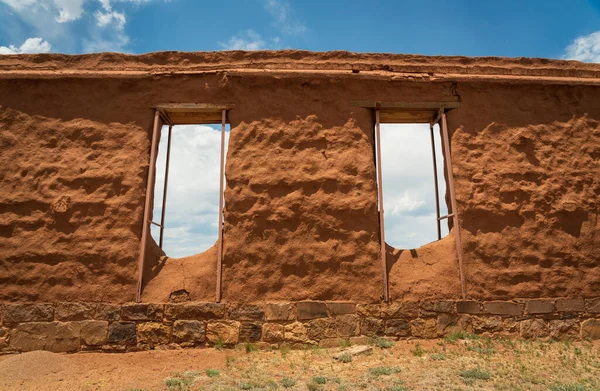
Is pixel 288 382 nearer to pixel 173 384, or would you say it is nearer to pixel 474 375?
pixel 173 384

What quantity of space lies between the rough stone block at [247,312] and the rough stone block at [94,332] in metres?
1.64

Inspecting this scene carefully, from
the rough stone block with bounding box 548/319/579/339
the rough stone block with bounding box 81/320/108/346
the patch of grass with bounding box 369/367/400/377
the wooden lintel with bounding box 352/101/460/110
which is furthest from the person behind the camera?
the wooden lintel with bounding box 352/101/460/110

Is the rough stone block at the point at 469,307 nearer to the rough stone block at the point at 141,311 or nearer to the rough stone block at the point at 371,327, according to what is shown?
the rough stone block at the point at 371,327

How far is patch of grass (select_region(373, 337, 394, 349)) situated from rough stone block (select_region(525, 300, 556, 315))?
6.56 ft

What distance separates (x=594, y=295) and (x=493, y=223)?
1.71m

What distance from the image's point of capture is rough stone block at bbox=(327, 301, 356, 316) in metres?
5.61

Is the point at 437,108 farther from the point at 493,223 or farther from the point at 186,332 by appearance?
the point at 186,332

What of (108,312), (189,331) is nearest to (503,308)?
(189,331)

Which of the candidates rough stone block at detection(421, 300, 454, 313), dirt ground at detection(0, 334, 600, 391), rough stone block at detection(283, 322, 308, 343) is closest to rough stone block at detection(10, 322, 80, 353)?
dirt ground at detection(0, 334, 600, 391)

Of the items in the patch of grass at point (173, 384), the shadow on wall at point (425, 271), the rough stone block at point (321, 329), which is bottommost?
the patch of grass at point (173, 384)

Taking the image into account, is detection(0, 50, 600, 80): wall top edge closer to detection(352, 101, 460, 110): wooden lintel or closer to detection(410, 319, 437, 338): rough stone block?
detection(352, 101, 460, 110): wooden lintel

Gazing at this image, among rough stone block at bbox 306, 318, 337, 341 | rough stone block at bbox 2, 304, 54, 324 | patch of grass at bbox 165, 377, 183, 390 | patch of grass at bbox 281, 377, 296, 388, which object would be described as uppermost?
rough stone block at bbox 2, 304, 54, 324

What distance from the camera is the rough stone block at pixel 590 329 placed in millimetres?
5852

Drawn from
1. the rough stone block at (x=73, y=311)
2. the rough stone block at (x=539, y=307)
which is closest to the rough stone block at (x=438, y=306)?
the rough stone block at (x=539, y=307)
